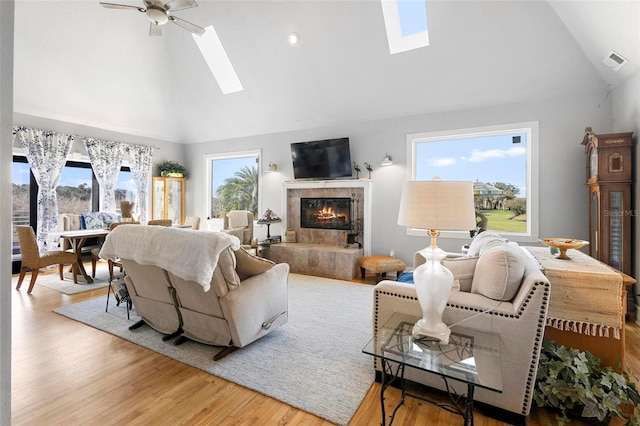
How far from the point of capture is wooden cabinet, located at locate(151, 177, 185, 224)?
7238 millimetres

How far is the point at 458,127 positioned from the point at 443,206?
3.77 meters

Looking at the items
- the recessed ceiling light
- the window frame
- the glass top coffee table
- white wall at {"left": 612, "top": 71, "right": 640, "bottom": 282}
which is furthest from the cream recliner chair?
the window frame

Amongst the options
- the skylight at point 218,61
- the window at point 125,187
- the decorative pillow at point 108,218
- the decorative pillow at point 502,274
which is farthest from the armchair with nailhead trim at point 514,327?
Result: the window at point 125,187

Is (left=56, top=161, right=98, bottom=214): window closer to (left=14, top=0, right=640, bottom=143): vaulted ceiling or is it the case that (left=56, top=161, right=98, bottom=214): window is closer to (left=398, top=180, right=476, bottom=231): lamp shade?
(left=14, top=0, right=640, bottom=143): vaulted ceiling

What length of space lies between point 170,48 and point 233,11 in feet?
5.86

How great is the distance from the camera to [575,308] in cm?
195

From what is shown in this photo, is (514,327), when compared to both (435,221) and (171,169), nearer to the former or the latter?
(435,221)

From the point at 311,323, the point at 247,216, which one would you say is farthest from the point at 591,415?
the point at 247,216

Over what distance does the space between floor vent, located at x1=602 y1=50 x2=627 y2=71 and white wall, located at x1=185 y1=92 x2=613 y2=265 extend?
2.02 feet

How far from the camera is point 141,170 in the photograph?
22.8 feet

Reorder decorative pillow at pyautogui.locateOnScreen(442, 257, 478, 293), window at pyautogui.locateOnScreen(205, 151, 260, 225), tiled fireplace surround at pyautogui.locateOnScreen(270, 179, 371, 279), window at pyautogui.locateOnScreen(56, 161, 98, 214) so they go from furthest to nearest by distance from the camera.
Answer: window at pyautogui.locateOnScreen(205, 151, 260, 225)
window at pyautogui.locateOnScreen(56, 161, 98, 214)
tiled fireplace surround at pyautogui.locateOnScreen(270, 179, 371, 279)
decorative pillow at pyautogui.locateOnScreen(442, 257, 478, 293)

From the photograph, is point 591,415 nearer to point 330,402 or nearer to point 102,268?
point 330,402

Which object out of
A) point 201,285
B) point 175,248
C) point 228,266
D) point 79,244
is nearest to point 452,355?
point 228,266

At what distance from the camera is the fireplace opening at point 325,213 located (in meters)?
5.74
